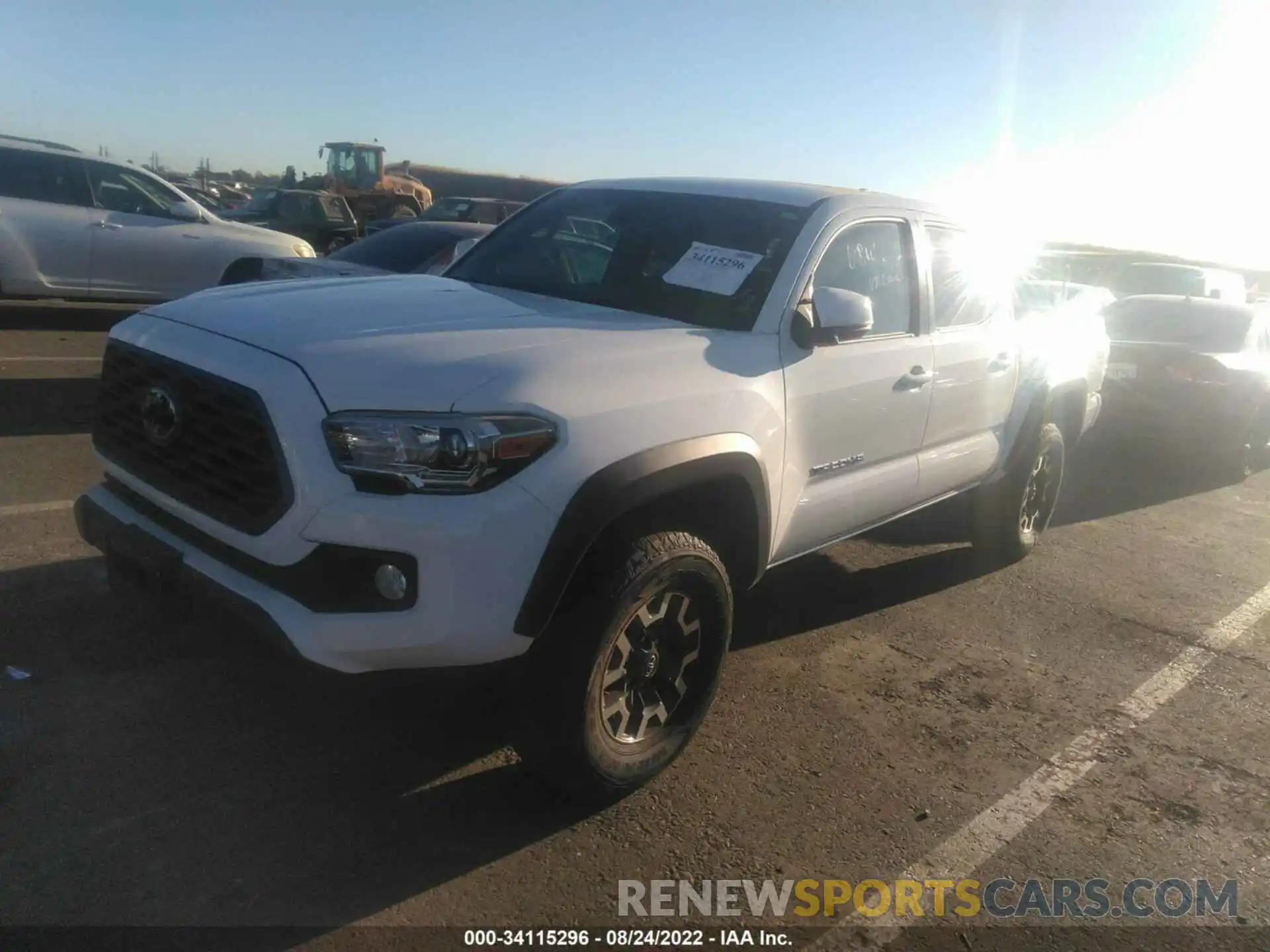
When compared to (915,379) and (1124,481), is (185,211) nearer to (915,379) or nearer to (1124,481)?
(915,379)

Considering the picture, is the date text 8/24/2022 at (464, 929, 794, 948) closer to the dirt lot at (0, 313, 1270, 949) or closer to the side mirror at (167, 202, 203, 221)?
the dirt lot at (0, 313, 1270, 949)

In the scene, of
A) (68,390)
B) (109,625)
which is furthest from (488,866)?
(68,390)

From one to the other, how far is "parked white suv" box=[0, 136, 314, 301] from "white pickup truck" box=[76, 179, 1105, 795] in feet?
20.8

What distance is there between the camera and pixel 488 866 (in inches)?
116

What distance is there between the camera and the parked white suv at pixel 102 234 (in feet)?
31.0

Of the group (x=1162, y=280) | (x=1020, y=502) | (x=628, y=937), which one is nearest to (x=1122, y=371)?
(x=1020, y=502)

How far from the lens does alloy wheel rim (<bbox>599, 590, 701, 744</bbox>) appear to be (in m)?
3.17

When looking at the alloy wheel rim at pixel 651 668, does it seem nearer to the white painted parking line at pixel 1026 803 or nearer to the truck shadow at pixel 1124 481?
the white painted parking line at pixel 1026 803

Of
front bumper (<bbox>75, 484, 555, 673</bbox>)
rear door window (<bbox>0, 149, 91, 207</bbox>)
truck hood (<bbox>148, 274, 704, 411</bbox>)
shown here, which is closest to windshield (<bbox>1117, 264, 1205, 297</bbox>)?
rear door window (<bbox>0, 149, 91, 207</bbox>)

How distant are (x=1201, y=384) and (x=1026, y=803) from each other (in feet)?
22.0

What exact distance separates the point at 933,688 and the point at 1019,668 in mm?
542

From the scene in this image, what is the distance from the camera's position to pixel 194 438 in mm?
3012

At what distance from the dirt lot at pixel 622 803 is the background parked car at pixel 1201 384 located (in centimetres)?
419

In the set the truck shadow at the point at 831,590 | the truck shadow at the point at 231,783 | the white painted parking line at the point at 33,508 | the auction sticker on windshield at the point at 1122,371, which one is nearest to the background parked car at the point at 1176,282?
the auction sticker on windshield at the point at 1122,371
